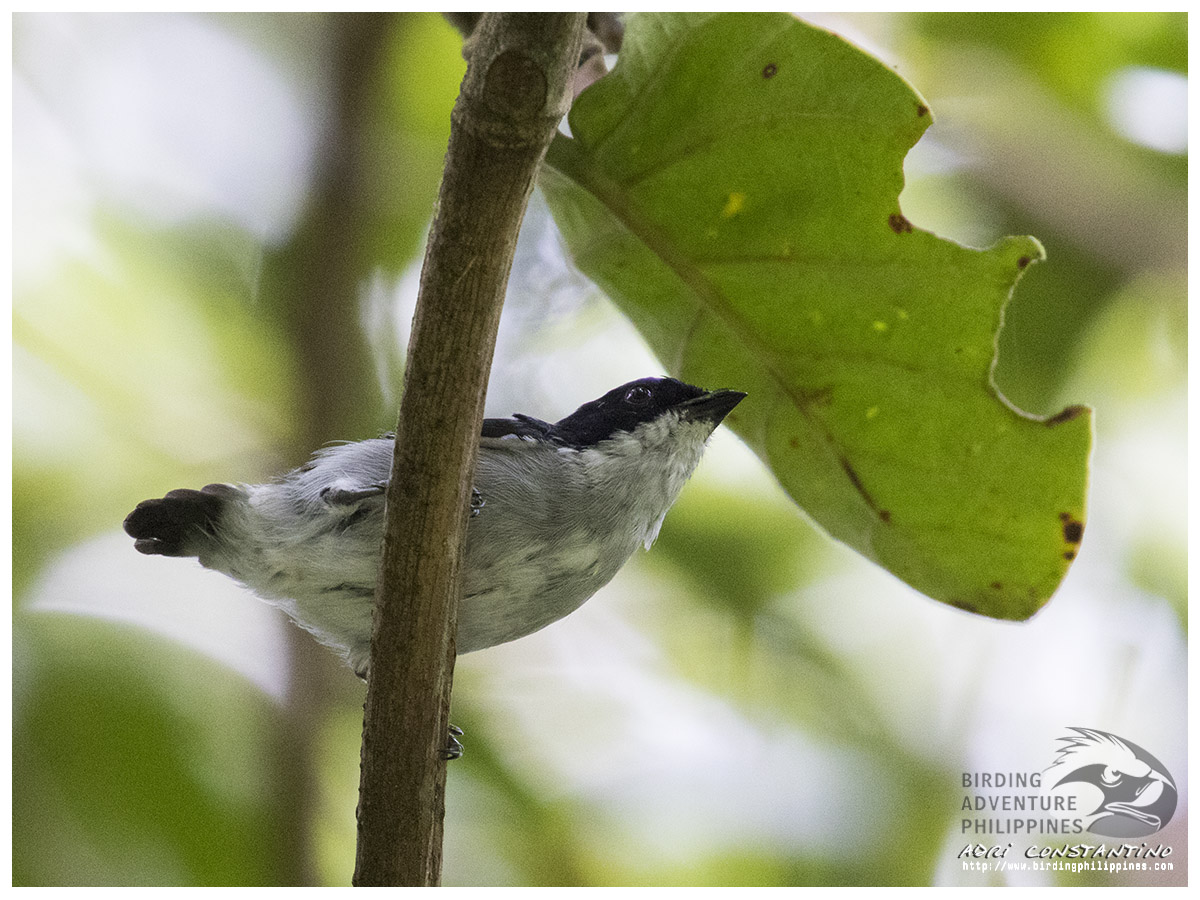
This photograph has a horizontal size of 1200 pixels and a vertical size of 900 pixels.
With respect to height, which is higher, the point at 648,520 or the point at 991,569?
the point at 648,520

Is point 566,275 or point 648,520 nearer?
point 648,520

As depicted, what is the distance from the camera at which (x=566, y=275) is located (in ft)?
9.98

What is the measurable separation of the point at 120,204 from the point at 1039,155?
93.0 inches

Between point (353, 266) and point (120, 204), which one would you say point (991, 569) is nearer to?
point (353, 266)

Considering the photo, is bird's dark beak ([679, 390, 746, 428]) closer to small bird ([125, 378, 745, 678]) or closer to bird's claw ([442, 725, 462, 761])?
small bird ([125, 378, 745, 678])

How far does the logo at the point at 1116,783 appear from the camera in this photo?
2084mm

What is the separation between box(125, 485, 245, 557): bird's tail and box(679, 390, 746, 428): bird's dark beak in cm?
100

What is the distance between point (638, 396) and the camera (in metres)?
2.55

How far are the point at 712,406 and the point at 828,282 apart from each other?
16.9 inches

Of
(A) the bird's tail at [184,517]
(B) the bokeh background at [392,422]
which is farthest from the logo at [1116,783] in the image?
(A) the bird's tail at [184,517]

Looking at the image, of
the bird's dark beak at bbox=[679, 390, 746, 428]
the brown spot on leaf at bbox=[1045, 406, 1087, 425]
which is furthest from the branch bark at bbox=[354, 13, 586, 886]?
the brown spot on leaf at bbox=[1045, 406, 1087, 425]

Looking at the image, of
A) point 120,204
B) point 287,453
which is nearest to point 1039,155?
point 287,453

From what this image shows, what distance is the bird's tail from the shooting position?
93.4 inches

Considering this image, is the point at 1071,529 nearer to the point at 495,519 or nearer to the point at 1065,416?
the point at 1065,416
